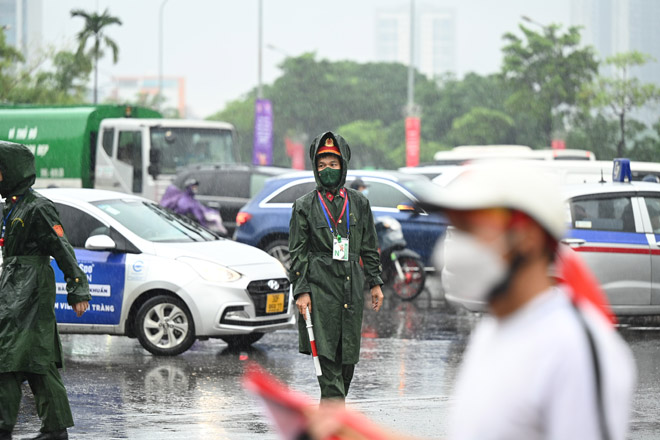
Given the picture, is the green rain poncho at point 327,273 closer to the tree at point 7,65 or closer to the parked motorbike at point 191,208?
the parked motorbike at point 191,208

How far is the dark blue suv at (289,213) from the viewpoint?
15.6 m

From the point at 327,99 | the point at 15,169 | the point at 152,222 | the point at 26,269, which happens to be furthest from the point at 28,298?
the point at 327,99

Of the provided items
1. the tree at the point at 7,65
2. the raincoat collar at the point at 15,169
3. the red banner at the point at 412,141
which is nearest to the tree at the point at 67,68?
the tree at the point at 7,65

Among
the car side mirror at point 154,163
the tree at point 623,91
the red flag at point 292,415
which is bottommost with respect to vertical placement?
the red flag at point 292,415

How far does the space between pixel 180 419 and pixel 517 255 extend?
5.62 meters

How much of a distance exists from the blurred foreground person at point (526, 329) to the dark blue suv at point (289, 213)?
13.4m

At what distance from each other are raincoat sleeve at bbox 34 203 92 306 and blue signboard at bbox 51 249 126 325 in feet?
11.4

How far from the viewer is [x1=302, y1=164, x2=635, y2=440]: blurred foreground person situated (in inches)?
75.8

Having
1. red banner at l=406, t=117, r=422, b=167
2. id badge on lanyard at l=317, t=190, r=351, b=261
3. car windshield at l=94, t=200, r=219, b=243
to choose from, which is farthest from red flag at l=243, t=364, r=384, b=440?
red banner at l=406, t=117, r=422, b=167

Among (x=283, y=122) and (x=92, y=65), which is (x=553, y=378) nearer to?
(x=92, y=65)

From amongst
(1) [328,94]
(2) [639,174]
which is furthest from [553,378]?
(1) [328,94]

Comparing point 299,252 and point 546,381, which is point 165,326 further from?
point 546,381

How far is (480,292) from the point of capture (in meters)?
2.06

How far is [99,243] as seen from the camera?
973cm
